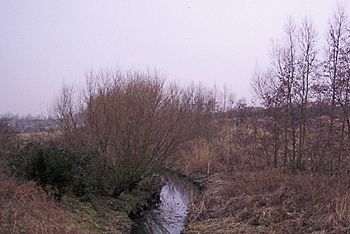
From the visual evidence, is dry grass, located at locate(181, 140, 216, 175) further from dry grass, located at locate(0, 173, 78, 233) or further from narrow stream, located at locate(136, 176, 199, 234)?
dry grass, located at locate(0, 173, 78, 233)

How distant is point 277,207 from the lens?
1319 cm

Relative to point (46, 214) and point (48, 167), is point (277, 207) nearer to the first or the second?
point (46, 214)

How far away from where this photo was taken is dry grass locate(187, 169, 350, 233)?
36.4 ft

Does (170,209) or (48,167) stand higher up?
(48,167)

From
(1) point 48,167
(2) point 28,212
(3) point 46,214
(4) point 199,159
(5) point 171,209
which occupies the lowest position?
(5) point 171,209

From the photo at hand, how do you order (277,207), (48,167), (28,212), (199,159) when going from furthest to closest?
1. (199,159)
2. (48,167)
3. (277,207)
4. (28,212)

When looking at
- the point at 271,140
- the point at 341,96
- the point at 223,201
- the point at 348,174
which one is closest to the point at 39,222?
the point at 223,201

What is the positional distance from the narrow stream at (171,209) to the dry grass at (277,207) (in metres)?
0.85

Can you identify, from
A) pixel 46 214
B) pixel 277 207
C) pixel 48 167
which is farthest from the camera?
pixel 48 167

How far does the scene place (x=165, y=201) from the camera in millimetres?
20797

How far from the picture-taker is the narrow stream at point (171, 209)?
51.5 ft

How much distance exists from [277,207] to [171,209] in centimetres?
685

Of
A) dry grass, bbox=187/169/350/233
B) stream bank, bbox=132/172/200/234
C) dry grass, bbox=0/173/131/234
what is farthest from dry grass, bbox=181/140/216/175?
dry grass, bbox=0/173/131/234

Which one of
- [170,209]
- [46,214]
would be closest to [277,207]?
[46,214]
